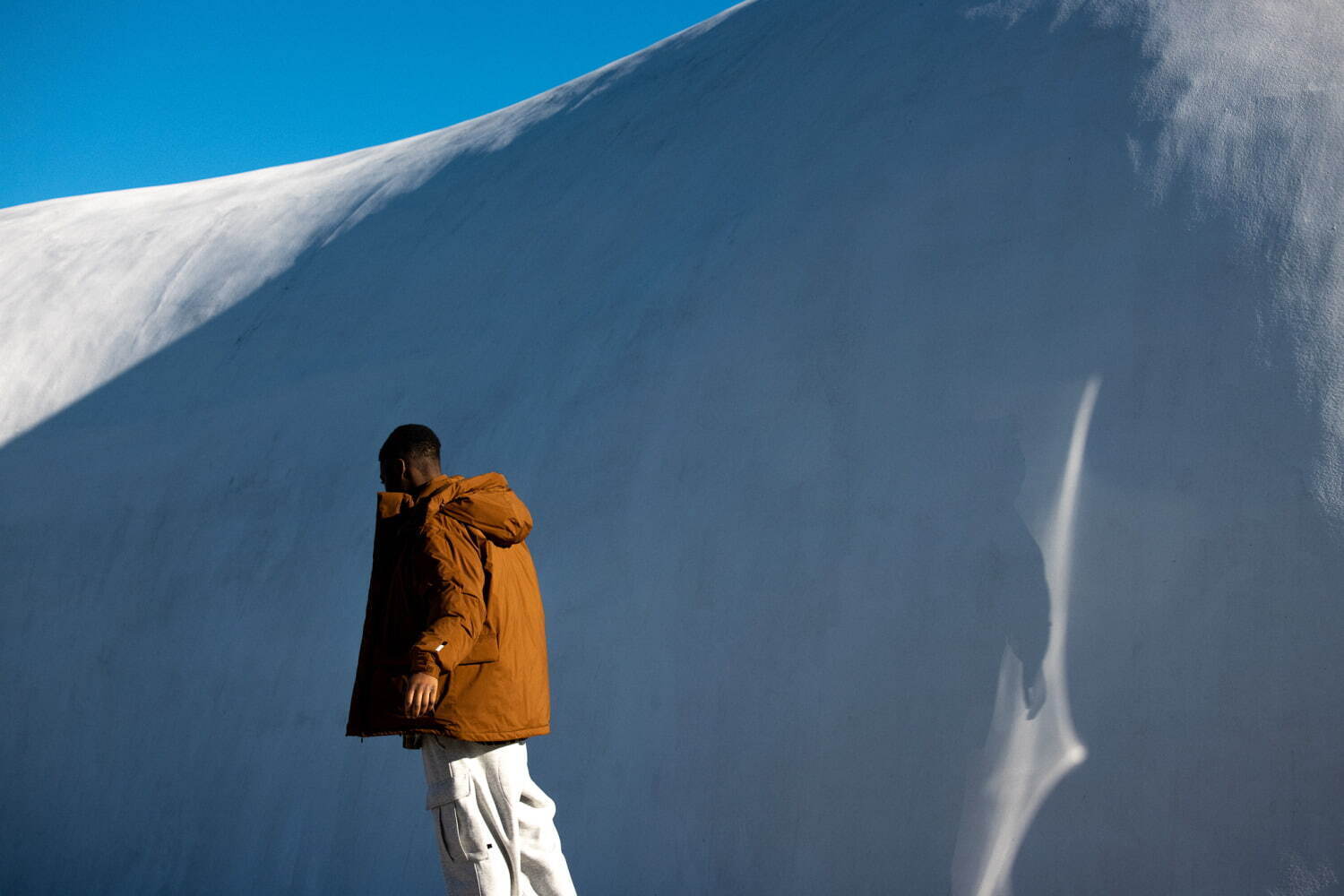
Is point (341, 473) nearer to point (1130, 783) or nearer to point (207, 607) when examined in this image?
point (207, 607)

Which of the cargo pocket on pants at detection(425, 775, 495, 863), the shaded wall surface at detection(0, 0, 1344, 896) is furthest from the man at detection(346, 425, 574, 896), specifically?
the shaded wall surface at detection(0, 0, 1344, 896)

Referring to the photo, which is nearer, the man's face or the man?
the man

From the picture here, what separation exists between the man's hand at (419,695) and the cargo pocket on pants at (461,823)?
0.86ft

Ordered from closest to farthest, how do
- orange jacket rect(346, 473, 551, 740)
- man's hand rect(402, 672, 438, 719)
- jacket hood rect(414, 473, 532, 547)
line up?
man's hand rect(402, 672, 438, 719)
orange jacket rect(346, 473, 551, 740)
jacket hood rect(414, 473, 532, 547)

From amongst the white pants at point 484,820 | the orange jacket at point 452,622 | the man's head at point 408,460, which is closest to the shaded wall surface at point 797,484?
the white pants at point 484,820

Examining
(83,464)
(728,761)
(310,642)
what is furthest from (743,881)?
(83,464)

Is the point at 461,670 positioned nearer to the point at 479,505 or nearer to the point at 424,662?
the point at 424,662

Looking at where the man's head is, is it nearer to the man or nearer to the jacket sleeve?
the man

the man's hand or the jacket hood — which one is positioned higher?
the jacket hood

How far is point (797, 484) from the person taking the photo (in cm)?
373

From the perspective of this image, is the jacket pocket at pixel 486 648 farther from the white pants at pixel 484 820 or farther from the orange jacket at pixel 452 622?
the white pants at pixel 484 820

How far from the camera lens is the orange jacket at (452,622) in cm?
269

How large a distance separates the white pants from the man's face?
585mm

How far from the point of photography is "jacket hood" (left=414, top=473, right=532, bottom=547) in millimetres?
2865
